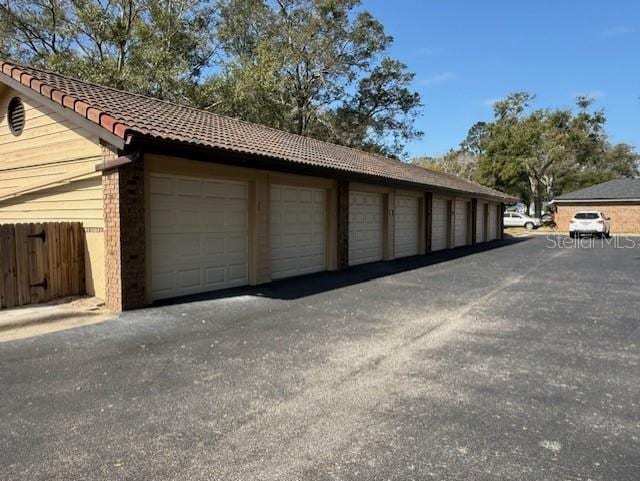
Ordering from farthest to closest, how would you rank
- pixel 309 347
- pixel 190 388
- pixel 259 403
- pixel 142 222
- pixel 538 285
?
pixel 538 285
pixel 142 222
pixel 309 347
pixel 190 388
pixel 259 403

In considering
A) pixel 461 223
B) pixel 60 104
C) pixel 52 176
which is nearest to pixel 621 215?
pixel 461 223

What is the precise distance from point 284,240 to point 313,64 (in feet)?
69.5

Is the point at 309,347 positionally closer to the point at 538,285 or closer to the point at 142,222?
the point at 142,222

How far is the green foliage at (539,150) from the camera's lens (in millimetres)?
40531

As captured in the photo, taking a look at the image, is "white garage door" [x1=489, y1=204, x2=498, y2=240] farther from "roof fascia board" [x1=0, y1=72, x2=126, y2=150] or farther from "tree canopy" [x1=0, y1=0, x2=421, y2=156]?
"roof fascia board" [x1=0, y1=72, x2=126, y2=150]

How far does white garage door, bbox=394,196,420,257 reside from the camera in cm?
1587

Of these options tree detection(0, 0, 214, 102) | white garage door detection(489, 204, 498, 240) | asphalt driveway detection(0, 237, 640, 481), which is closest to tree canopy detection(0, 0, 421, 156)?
tree detection(0, 0, 214, 102)

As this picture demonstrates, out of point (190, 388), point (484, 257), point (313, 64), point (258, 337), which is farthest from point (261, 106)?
point (190, 388)

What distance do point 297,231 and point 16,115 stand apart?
6698 mm

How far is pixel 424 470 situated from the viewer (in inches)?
110

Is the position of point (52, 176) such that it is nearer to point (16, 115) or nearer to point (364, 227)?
point (16, 115)

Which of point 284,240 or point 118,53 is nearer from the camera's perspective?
point 284,240

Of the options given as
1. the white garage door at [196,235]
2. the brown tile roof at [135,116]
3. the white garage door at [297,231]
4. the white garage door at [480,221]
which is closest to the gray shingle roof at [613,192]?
the white garage door at [480,221]

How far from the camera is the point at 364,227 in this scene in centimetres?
1397
